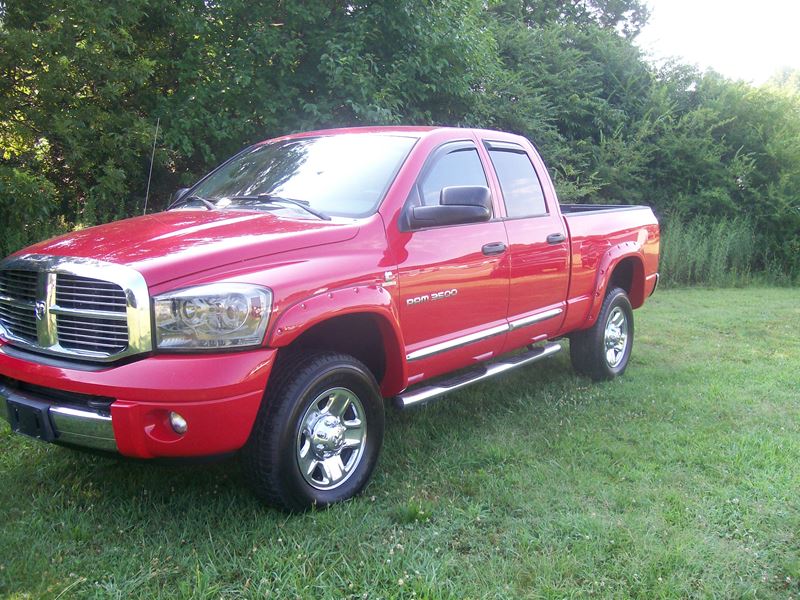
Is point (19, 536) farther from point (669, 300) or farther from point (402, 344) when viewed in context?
point (669, 300)

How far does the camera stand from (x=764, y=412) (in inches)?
202

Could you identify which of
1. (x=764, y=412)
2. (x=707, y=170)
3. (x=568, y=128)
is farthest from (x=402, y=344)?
(x=707, y=170)

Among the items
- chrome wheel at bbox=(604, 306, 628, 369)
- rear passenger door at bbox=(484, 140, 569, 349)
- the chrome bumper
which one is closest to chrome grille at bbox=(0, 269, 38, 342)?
the chrome bumper

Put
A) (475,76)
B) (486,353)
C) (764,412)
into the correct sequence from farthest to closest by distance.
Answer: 1. (475,76)
2. (764,412)
3. (486,353)

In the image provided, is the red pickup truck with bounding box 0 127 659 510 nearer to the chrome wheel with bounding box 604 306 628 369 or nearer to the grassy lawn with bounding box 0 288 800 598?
the grassy lawn with bounding box 0 288 800 598

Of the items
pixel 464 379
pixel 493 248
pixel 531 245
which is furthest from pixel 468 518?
pixel 531 245

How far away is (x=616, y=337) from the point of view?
20.6 ft

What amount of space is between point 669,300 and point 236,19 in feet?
23.7

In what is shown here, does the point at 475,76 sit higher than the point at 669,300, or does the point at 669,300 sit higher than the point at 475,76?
the point at 475,76

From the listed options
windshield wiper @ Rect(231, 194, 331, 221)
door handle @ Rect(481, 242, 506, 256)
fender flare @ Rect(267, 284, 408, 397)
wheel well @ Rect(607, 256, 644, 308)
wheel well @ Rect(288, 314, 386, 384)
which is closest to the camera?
fender flare @ Rect(267, 284, 408, 397)

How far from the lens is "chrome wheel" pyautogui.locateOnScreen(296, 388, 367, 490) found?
3.43 metres

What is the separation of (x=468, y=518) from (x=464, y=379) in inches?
44.3

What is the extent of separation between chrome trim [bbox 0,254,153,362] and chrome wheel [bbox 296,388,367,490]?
33.5 inches

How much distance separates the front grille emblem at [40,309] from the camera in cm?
320
